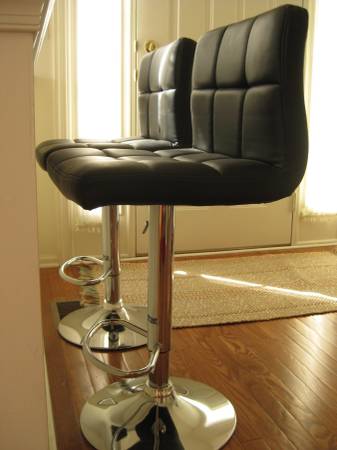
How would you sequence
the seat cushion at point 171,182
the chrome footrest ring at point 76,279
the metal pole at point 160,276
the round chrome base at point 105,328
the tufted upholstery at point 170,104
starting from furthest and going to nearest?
the round chrome base at point 105,328 → the chrome footrest ring at point 76,279 → the tufted upholstery at point 170,104 → the metal pole at point 160,276 → the seat cushion at point 171,182

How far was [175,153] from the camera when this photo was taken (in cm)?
129

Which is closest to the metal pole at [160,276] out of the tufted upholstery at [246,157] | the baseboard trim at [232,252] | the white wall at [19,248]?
the tufted upholstery at [246,157]

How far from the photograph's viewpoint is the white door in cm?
277

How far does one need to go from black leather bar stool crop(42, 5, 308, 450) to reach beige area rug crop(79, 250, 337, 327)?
2.27 feet

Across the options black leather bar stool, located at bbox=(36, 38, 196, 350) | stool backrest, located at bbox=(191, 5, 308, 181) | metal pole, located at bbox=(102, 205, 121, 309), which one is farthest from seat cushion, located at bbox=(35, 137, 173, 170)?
stool backrest, located at bbox=(191, 5, 308, 181)

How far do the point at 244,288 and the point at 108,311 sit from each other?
77cm

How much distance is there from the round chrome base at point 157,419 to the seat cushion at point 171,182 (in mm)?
598

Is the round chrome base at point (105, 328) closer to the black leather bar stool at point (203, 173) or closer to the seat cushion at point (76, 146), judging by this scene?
the black leather bar stool at point (203, 173)

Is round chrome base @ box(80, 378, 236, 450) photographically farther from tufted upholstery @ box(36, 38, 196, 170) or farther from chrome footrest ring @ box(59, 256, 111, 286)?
tufted upholstery @ box(36, 38, 196, 170)

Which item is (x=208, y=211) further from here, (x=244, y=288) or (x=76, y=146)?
(x=76, y=146)

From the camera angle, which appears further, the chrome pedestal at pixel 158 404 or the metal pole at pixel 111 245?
the metal pole at pixel 111 245

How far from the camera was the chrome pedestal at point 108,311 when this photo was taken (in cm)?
178

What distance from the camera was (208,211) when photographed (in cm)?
303

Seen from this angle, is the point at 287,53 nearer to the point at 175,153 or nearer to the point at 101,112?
the point at 175,153
